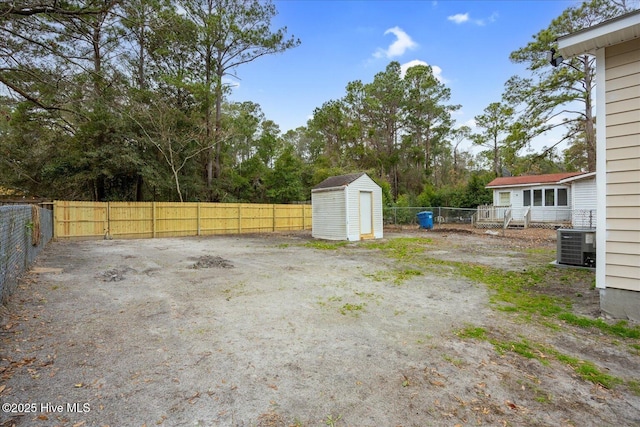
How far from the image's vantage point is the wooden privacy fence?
1199 cm

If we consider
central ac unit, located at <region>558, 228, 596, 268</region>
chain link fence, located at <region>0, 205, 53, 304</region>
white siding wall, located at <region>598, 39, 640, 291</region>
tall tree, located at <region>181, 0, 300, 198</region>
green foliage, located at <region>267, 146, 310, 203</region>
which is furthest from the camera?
green foliage, located at <region>267, 146, 310, 203</region>

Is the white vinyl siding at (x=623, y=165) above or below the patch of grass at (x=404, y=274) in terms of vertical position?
above

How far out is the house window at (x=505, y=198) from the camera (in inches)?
760

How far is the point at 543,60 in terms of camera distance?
54.7 feet

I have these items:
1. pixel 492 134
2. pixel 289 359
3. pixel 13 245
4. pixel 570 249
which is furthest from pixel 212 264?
Result: pixel 492 134

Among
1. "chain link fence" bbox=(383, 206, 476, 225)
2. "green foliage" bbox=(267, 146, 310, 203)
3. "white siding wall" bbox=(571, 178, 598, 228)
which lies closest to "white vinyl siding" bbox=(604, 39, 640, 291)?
"white siding wall" bbox=(571, 178, 598, 228)

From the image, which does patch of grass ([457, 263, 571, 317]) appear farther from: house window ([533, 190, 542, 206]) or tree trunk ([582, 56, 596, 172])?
tree trunk ([582, 56, 596, 172])

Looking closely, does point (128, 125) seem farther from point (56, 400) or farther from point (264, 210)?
point (56, 400)

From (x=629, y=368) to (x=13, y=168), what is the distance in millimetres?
23162

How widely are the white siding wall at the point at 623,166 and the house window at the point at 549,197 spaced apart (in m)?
17.6

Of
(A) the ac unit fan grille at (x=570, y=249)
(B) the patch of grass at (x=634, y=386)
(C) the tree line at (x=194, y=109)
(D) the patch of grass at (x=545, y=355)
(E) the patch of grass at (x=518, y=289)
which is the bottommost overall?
(B) the patch of grass at (x=634, y=386)

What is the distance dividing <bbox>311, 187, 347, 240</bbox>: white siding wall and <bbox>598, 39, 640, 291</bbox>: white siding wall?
8541 millimetres

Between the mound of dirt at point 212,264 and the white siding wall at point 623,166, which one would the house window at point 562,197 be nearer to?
the white siding wall at point 623,166

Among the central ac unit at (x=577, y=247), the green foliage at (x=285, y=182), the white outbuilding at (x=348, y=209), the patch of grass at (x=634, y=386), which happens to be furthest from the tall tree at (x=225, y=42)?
the patch of grass at (x=634, y=386)
